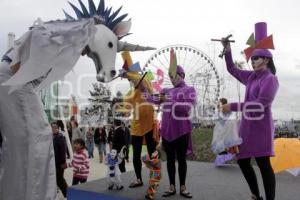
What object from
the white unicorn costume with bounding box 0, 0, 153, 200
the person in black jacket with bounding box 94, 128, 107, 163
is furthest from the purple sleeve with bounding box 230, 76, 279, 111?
the person in black jacket with bounding box 94, 128, 107, 163

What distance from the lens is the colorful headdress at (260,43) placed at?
134 inches

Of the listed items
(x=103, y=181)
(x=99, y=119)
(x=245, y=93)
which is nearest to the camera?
(x=245, y=93)

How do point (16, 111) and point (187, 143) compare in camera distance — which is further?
point (187, 143)

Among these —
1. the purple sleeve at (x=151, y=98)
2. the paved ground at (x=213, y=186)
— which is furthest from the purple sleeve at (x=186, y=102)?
the paved ground at (x=213, y=186)

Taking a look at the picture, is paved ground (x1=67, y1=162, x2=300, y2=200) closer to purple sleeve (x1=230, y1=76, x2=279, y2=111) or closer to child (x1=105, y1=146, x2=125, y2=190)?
child (x1=105, y1=146, x2=125, y2=190)

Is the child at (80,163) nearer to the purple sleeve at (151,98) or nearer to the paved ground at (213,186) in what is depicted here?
the paved ground at (213,186)

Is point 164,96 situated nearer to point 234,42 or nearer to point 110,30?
point 234,42

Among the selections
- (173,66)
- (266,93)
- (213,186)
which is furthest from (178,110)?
(213,186)

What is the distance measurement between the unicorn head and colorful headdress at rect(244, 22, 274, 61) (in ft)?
3.68

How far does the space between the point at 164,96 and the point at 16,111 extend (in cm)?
183

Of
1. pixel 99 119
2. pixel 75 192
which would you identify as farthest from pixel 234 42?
pixel 99 119

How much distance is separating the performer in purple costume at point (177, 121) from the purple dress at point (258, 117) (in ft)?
2.19

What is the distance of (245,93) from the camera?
3.55 m

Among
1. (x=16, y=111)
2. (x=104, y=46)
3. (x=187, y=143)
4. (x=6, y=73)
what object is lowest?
(x=187, y=143)
